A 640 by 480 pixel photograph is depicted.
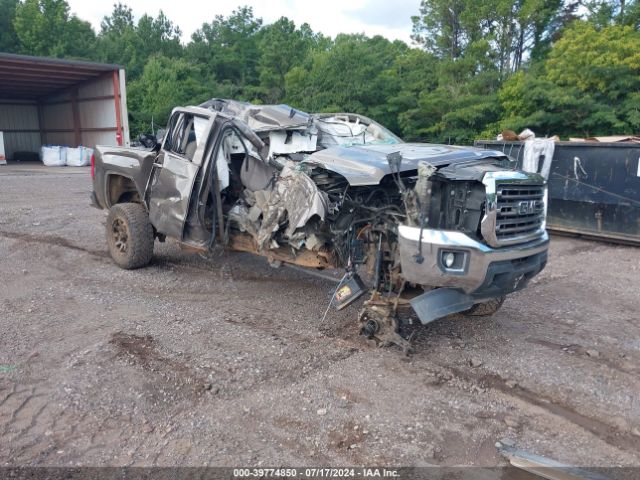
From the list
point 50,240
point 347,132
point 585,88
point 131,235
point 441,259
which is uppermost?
point 585,88

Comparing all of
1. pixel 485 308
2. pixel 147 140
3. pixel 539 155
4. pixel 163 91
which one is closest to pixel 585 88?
pixel 539 155

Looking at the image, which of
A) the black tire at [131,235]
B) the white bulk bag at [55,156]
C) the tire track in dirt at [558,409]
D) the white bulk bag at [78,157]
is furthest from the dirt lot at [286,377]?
the white bulk bag at [55,156]

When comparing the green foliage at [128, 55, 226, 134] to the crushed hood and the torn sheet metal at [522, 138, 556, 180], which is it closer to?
the torn sheet metal at [522, 138, 556, 180]

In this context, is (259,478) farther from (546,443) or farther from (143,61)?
(143,61)

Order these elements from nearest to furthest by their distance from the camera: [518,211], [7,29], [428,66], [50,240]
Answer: [518,211]
[50,240]
[428,66]
[7,29]

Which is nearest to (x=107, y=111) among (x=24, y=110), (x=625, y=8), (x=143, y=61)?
(x=24, y=110)

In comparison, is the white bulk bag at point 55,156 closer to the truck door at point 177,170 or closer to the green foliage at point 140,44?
the green foliage at point 140,44

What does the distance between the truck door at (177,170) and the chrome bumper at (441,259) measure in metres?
2.57

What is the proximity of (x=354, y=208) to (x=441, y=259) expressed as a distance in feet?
3.30

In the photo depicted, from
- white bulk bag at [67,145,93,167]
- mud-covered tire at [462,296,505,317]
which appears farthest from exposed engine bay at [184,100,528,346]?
white bulk bag at [67,145,93,167]

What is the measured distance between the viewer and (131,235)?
673cm

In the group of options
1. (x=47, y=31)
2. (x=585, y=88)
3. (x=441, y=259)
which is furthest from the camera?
(x=47, y=31)

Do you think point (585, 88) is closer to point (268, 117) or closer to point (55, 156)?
point (268, 117)

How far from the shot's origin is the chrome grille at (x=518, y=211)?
4.10 metres
